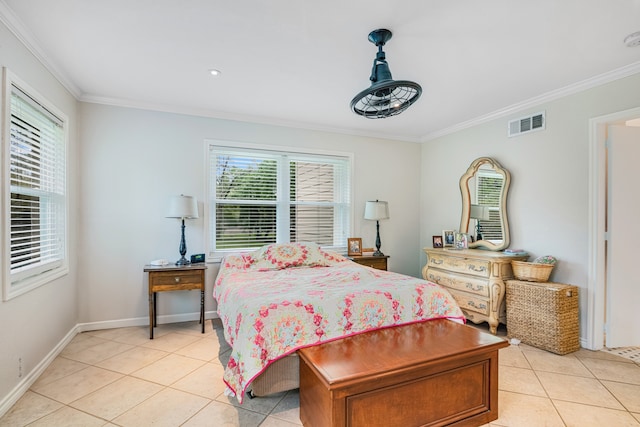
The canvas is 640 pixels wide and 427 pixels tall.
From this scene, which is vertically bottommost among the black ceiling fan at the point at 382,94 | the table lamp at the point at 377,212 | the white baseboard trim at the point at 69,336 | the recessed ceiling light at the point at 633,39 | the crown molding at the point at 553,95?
the white baseboard trim at the point at 69,336

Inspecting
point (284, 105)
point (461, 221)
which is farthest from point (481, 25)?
point (461, 221)

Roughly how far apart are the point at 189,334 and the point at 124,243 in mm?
1256

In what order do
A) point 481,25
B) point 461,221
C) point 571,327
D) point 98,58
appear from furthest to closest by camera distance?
point 461,221, point 571,327, point 98,58, point 481,25

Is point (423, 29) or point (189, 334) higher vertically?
point (423, 29)

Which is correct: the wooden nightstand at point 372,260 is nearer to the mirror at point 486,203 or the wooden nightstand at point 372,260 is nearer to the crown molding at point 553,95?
the mirror at point 486,203

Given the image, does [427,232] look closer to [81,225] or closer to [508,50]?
[508,50]

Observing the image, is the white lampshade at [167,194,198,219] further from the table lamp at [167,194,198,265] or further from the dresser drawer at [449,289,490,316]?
the dresser drawer at [449,289,490,316]

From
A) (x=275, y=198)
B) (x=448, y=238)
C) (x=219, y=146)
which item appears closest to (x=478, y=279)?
(x=448, y=238)

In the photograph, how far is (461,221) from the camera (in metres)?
4.21

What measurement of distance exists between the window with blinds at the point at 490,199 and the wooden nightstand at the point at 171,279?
11.1ft

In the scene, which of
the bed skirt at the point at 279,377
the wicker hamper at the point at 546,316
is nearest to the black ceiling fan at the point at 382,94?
the bed skirt at the point at 279,377

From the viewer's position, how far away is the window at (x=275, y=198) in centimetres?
394

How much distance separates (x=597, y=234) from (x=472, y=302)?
133cm

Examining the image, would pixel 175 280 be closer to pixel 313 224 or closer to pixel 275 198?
pixel 275 198
